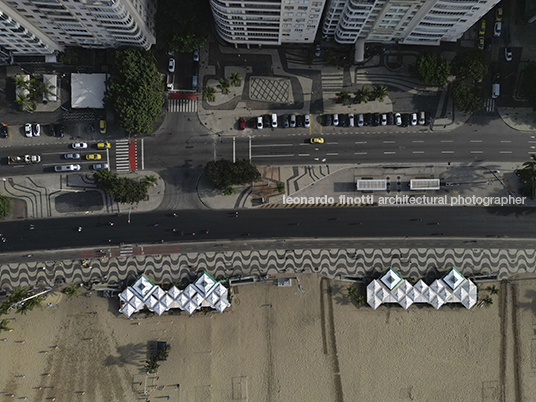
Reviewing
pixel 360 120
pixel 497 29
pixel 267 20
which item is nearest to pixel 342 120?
pixel 360 120

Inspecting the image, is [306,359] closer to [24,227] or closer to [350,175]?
[350,175]

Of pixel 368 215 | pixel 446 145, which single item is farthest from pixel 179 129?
pixel 446 145

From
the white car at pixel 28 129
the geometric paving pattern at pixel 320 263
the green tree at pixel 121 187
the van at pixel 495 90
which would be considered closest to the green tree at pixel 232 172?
the green tree at pixel 121 187

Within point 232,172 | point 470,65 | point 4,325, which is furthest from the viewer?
point 470,65

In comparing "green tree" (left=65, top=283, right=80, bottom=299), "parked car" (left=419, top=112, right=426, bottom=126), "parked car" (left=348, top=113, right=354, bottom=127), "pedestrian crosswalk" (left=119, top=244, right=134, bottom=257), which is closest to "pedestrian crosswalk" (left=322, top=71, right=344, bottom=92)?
"parked car" (left=348, top=113, right=354, bottom=127)

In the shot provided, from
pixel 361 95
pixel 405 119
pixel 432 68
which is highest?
pixel 432 68

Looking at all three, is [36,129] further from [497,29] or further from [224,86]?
[497,29]
